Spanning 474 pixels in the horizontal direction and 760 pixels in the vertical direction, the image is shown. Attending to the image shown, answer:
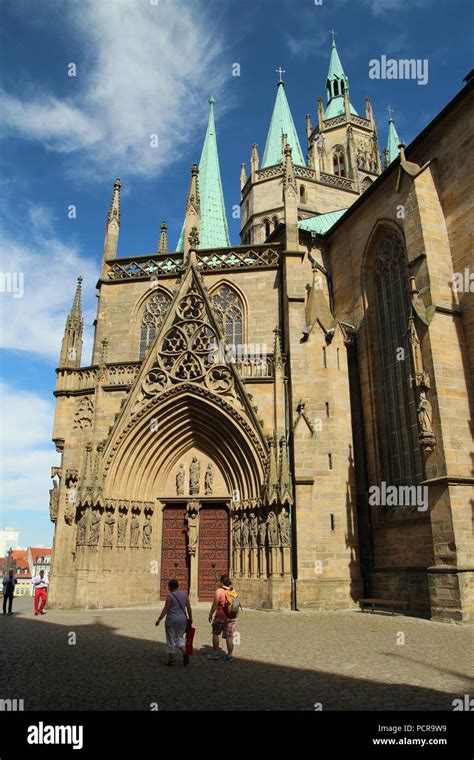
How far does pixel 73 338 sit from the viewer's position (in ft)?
62.5

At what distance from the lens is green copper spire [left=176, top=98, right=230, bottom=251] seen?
28.8m

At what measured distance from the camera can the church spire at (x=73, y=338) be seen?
61.1ft

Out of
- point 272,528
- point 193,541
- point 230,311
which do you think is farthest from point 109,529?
point 230,311

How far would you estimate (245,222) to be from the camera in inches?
1453

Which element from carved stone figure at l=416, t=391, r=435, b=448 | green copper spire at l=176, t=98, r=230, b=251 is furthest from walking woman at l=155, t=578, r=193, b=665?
green copper spire at l=176, t=98, r=230, b=251

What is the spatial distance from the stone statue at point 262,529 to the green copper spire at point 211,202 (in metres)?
16.4

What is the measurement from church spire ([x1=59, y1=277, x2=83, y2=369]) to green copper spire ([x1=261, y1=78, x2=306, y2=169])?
72.9 feet

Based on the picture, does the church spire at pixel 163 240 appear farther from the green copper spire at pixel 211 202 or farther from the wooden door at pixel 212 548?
the wooden door at pixel 212 548

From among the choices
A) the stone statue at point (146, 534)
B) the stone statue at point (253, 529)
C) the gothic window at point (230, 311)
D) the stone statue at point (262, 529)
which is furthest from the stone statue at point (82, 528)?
the gothic window at point (230, 311)

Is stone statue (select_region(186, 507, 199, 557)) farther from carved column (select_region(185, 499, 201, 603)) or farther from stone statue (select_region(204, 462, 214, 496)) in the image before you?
stone statue (select_region(204, 462, 214, 496))

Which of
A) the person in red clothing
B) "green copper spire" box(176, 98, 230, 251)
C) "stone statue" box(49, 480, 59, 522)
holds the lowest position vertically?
the person in red clothing

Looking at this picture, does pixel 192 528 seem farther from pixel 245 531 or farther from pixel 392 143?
pixel 392 143

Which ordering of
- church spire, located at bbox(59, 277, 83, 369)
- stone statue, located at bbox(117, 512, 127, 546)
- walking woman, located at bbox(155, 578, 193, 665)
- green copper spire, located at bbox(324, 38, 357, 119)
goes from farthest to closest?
1. green copper spire, located at bbox(324, 38, 357, 119)
2. church spire, located at bbox(59, 277, 83, 369)
3. stone statue, located at bbox(117, 512, 127, 546)
4. walking woman, located at bbox(155, 578, 193, 665)
